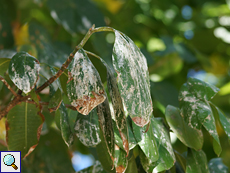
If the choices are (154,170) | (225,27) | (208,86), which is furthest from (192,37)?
(154,170)

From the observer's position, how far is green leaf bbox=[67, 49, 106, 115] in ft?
1.54

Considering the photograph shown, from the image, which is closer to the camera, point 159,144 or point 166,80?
point 159,144

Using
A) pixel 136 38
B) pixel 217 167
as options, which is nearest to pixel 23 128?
pixel 217 167

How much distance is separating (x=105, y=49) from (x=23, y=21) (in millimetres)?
423

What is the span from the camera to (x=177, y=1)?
1.75 meters

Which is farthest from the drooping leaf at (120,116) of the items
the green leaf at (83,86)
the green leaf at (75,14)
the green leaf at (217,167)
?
the green leaf at (75,14)

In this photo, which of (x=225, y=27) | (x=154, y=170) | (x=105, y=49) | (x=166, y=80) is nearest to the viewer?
(x=154, y=170)

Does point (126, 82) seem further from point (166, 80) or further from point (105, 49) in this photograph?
point (166, 80)

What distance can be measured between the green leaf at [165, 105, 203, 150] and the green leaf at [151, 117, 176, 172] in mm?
23

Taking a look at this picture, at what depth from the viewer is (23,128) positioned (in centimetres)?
64

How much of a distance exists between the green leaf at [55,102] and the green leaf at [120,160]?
5.4 inches

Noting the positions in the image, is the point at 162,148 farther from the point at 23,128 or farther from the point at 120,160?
the point at 23,128

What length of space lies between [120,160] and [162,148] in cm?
11

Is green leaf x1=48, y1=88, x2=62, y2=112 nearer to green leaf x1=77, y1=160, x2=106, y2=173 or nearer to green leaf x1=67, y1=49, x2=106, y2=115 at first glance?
green leaf x1=67, y1=49, x2=106, y2=115
